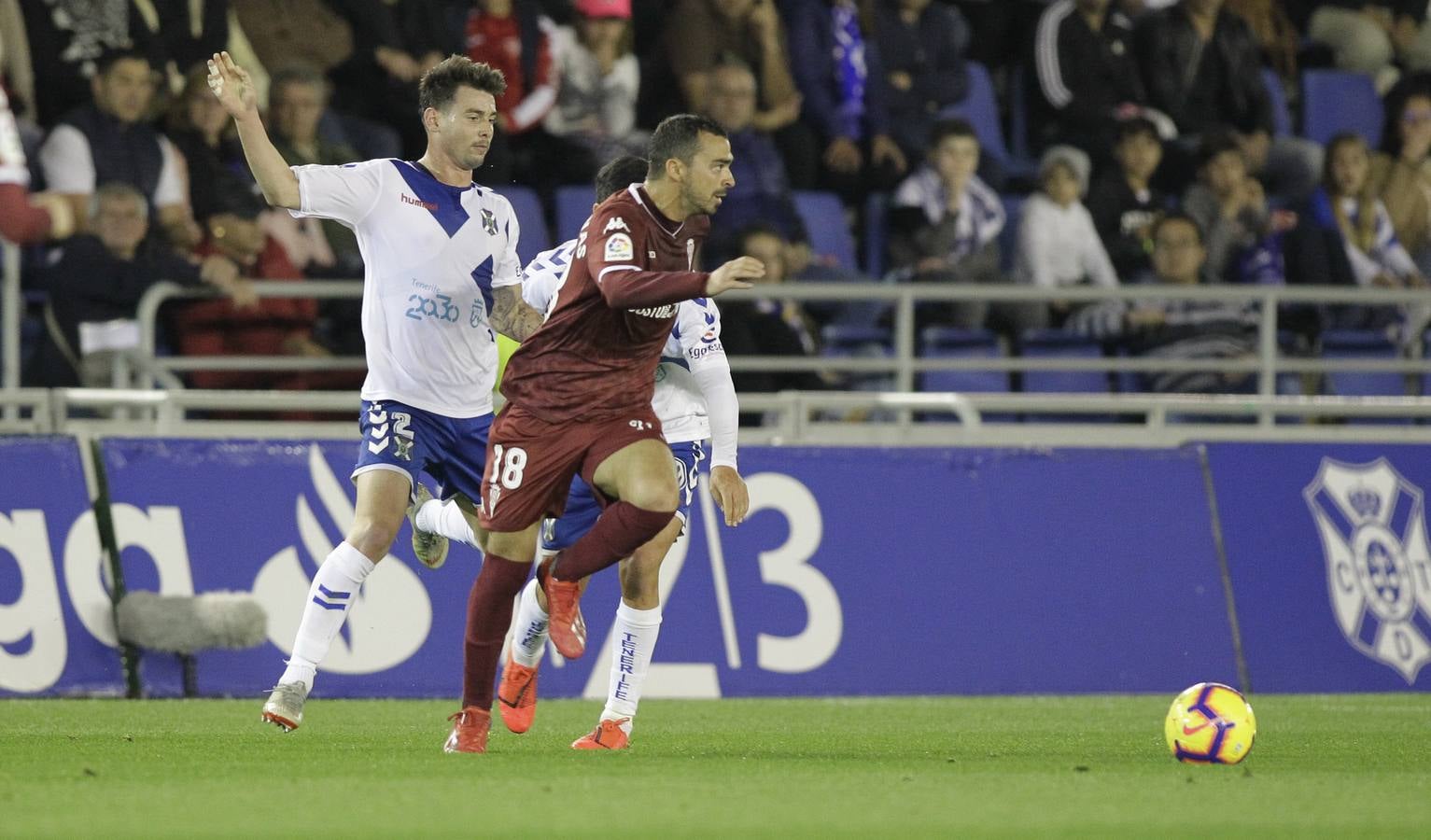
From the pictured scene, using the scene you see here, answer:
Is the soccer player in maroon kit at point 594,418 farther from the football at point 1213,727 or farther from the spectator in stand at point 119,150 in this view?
the spectator in stand at point 119,150

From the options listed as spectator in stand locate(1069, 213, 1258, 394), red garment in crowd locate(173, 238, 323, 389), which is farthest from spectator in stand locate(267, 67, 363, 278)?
spectator in stand locate(1069, 213, 1258, 394)

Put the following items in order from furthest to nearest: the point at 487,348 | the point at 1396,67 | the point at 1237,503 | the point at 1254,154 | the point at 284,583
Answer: the point at 1396,67 → the point at 1254,154 → the point at 1237,503 → the point at 284,583 → the point at 487,348

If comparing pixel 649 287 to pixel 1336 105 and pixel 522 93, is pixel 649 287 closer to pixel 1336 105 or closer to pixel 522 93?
pixel 522 93

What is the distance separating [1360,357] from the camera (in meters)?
16.8

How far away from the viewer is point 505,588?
8.16m

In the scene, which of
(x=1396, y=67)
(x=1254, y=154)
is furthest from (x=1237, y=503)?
(x=1396, y=67)

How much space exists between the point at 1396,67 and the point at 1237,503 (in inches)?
333

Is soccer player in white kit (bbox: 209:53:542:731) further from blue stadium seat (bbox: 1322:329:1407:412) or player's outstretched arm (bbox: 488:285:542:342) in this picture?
blue stadium seat (bbox: 1322:329:1407:412)

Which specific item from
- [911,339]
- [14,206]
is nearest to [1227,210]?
[911,339]

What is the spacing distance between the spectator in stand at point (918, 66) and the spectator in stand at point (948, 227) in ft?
3.58

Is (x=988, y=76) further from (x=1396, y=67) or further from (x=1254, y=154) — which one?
(x=1396, y=67)

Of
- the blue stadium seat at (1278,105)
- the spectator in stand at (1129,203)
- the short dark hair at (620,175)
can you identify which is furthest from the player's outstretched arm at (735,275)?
the blue stadium seat at (1278,105)

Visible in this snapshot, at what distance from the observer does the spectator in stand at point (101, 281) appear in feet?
43.4

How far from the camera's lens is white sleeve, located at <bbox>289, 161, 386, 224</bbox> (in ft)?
29.2
